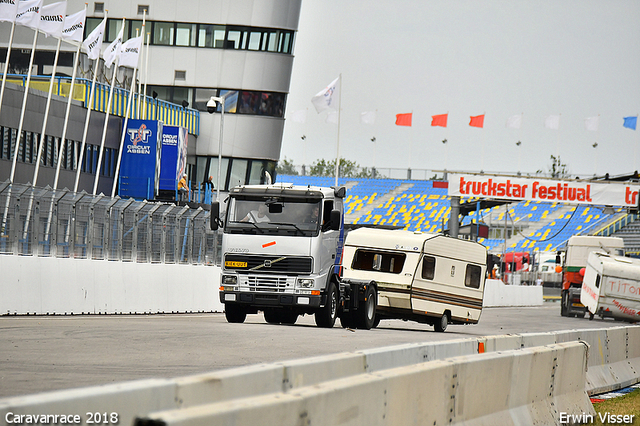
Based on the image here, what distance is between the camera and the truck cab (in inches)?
746

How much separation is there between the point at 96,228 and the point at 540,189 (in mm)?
29621

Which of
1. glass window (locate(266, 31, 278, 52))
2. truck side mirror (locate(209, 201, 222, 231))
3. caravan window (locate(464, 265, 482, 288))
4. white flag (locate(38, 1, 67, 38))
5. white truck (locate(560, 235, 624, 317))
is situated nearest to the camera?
truck side mirror (locate(209, 201, 222, 231))

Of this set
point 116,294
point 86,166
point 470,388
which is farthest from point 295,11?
point 470,388

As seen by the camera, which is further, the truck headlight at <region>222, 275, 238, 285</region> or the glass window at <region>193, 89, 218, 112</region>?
the glass window at <region>193, 89, 218, 112</region>

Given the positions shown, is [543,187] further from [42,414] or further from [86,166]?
[42,414]

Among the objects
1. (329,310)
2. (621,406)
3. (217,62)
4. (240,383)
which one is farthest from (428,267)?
(217,62)

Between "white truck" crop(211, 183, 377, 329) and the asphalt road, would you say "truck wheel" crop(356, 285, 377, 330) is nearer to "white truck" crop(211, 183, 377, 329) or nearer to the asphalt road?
the asphalt road

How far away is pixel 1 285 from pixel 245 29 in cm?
4456

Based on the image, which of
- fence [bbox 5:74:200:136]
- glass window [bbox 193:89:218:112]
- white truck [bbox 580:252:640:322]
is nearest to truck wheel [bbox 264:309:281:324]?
white truck [bbox 580:252:640:322]

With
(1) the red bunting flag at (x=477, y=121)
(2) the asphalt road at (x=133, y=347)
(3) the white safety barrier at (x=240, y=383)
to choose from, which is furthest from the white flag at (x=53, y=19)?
Result: (1) the red bunting flag at (x=477, y=121)

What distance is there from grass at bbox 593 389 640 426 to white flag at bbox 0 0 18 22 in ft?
95.4

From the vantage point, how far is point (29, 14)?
1407 inches

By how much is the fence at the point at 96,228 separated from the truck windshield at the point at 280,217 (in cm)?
439

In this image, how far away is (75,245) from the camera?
21062mm
